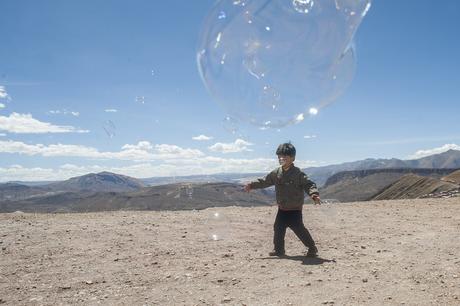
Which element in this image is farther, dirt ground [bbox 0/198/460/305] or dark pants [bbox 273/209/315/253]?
dark pants [bbox 273/209/315/253]

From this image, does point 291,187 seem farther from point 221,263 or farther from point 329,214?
point 329,214

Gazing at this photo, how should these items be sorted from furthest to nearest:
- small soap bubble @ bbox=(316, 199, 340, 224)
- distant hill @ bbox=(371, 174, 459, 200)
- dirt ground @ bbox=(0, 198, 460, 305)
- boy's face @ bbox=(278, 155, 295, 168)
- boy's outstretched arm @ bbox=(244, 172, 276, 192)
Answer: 1. distant hill @ bbox=(371, 174, 459, 200)
2. small soap bubble @ bbox=(316, 199, 340, 224)
3. boy's outstretched arm @ bbox=(244, 172, 276, 192)
4. boy's face @ bbox=(278, 155, 295, 168)
5. dirt ground @ bbox=(0, 198, 460, 305)

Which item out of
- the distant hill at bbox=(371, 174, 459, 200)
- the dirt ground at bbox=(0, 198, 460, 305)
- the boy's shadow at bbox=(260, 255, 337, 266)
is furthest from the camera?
the distant hill at bbox=(371, 174, 459, 200)

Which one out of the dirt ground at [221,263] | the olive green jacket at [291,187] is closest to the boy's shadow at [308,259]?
the dirt ground at [221,263]

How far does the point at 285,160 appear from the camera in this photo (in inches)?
389

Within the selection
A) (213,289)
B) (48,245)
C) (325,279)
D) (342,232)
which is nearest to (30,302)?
(213,289)

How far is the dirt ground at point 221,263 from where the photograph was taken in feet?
23.1

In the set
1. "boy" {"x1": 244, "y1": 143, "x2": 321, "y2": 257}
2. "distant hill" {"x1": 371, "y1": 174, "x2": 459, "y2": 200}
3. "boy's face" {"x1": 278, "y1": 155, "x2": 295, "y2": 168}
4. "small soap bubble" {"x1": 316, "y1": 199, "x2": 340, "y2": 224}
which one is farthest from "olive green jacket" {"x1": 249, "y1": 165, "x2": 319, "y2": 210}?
"distant hill" {"x1": 371, "y1": 174, "x2": 459, "y2": 200}

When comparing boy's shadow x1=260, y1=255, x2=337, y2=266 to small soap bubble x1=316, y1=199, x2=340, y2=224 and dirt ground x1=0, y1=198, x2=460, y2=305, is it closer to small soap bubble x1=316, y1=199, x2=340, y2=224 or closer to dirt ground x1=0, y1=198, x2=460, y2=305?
dirt ground x1=0, y1=198, x2=460, y2=305

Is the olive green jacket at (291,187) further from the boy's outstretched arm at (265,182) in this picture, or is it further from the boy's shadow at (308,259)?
the boy's shadow at (308,259)

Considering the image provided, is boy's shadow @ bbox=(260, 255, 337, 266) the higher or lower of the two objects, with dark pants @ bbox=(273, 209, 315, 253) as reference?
lower

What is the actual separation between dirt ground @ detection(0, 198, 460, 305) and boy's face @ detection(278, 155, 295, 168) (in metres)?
1.92

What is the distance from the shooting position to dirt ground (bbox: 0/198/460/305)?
7027 mm

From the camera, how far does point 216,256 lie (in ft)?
31.5
